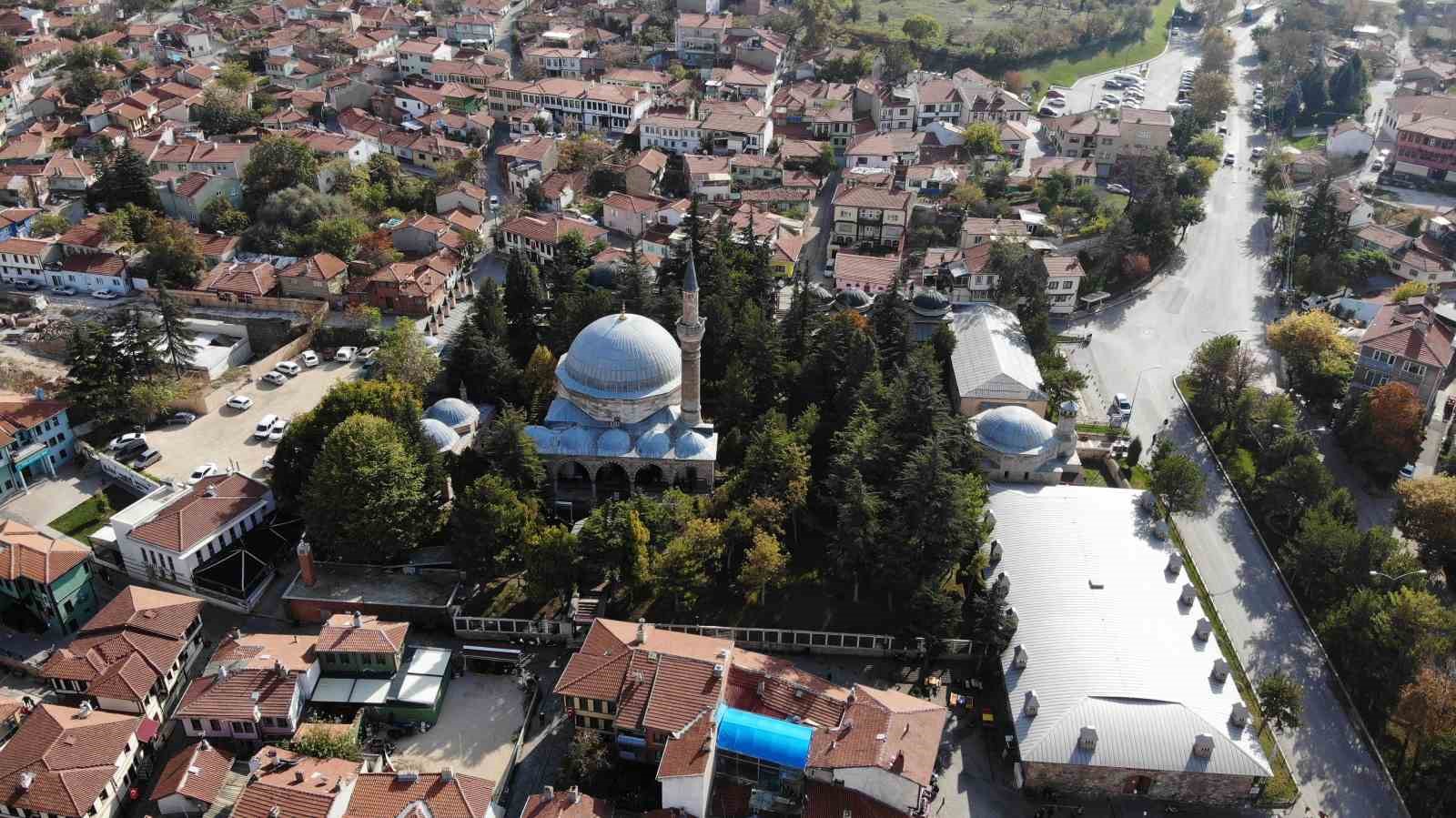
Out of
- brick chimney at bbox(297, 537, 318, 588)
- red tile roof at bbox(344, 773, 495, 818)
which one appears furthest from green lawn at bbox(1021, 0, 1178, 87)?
red tile roof at bbox(344, 773, 495, 818)

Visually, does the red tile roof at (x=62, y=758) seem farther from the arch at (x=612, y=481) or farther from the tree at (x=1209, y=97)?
the tree at (x=1209, y=97)

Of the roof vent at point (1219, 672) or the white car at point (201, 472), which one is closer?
the roof vent at point (1219, 672)

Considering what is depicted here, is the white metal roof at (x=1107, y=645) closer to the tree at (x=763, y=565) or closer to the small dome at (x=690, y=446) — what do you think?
the tree at (x=763, y=565)

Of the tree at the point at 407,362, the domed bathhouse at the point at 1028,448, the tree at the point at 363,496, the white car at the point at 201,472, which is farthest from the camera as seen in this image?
the tree at the point at 407,362

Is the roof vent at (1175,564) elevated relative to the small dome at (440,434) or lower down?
lower down

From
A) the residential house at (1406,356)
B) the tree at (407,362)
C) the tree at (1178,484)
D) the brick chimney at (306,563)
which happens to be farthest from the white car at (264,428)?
the residential house at (1406,356)

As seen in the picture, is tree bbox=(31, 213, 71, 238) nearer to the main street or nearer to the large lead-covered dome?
the large lead-covered dome

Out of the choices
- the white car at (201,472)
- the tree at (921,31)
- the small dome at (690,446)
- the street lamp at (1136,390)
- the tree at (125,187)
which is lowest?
the street lamp at (1136,390)

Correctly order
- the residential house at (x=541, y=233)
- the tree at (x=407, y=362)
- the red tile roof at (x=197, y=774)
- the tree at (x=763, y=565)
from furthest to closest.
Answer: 1. the residential house at (x=541, y=233)
2. the tree at (x=407, y=362)
3. the tree at (x=763, y=565)
4. the red tile roof at (x=197, y=774)
